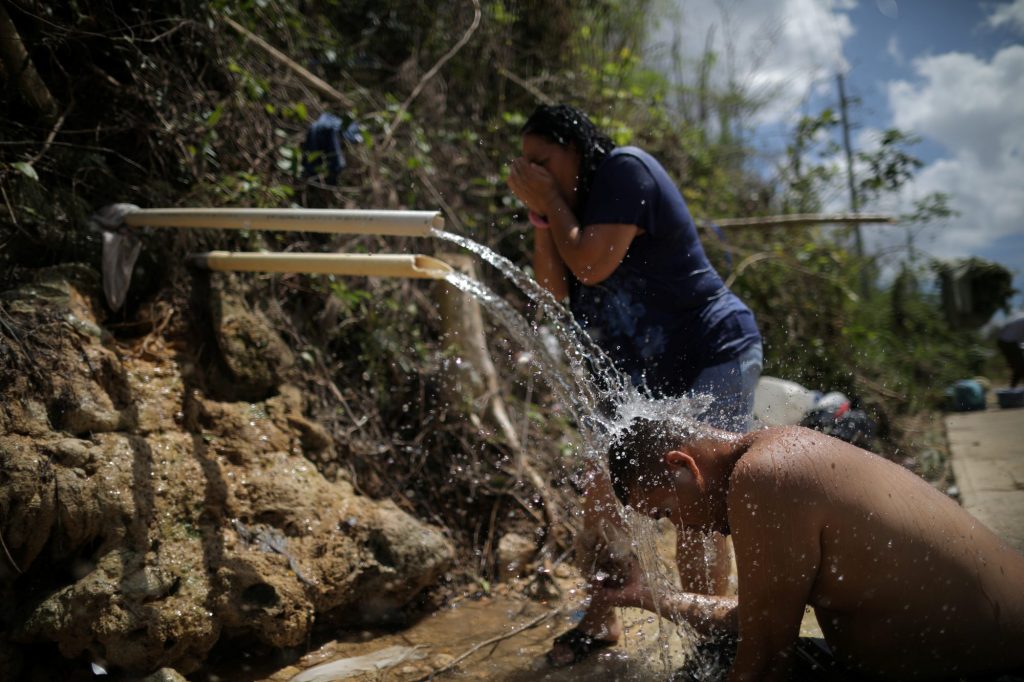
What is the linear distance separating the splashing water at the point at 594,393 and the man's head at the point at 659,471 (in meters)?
0.13

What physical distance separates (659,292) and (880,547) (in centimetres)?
101

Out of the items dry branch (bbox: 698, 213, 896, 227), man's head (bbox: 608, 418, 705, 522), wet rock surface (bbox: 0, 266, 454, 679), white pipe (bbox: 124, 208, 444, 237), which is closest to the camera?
man's head (bbox: 608, 418, 705, 522)

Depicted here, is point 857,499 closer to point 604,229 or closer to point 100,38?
point 604,229

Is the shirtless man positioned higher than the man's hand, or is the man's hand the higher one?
the shirtless man

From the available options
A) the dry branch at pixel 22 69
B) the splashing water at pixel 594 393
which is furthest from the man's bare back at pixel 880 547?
the dry branch at pixel 22 69

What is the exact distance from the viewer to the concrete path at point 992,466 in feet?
9.75

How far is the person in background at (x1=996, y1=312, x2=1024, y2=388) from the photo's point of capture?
5660 mm

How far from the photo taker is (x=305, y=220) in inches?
97.4

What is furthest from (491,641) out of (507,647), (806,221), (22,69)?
(806,221)

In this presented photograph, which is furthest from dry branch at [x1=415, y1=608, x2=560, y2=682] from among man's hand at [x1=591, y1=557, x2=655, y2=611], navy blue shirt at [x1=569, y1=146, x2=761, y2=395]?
navy blue shirt at [x1=569, y1=146, x2=761, y2=395]

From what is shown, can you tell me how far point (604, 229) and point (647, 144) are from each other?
3.84 metres

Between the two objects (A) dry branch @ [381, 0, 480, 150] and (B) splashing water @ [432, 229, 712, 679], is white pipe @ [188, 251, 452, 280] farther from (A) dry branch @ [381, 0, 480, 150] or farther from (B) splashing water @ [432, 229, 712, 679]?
(A) dry branch @ [381, 0, 480, 150]

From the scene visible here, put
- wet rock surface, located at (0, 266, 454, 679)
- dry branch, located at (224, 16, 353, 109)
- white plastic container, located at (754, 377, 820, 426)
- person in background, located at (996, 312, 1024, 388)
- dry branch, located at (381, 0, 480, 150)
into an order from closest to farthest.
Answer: wet rock surface, located at (0, 266, 454, 679) < dry branch, located at (224, 16, 353, 109) < white plastic container, located at (754, 377, 820, 426) < dry branch, located at (381, 0, 480, 150) < person in background, located at (996, 312, 1024, 388)

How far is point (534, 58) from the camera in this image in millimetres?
5613
